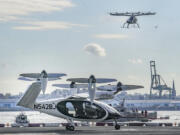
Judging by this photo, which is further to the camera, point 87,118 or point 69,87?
point 69,87

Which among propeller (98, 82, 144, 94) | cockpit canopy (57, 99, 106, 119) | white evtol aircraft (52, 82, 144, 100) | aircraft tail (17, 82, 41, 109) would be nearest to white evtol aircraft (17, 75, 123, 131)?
cockpit canopy (57, 99, 106, 119)

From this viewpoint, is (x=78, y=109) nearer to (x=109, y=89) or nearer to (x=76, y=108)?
(x=76, y=108)

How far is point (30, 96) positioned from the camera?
185 feet

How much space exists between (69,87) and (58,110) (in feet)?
32.0

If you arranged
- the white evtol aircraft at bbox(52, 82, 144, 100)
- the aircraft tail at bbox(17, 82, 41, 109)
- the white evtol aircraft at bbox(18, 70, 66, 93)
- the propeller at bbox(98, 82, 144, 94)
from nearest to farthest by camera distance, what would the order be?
the aircraft tail at bbox(17, 82, 41, 109) < the white evtol aircraft at bbox(18, 70, 66, 93) < the propeller at bbox(98, 82, 144, 94) < the white evtol aircraft at bbox(52, 82, 144, 100)

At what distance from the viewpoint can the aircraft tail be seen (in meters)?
54.5

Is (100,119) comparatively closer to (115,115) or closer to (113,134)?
(115,115)

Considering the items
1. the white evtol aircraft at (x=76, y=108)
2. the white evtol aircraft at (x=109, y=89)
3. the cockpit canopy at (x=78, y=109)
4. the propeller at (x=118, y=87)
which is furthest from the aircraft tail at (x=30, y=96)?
the propeller at (x=118, y=87)

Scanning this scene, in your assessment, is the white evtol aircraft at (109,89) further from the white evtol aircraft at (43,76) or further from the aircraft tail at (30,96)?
the aircraft tail at (30,96)

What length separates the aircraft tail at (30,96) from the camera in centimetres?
5450

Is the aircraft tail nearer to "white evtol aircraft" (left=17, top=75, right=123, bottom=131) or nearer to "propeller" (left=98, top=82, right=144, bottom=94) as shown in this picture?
"white evtol aircraft" (left=17, top=75, right=123, bottom=131)

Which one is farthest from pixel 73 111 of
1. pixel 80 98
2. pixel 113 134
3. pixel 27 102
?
pixel 113 134

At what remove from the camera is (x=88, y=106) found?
201 ft

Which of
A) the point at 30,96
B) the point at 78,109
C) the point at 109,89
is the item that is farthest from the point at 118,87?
the point at 30,96
